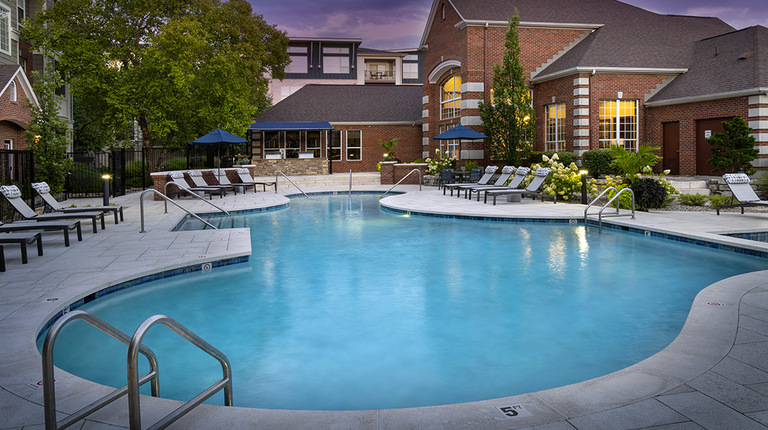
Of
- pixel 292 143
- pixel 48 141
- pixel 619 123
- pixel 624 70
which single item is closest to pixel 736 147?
pixel 619 123

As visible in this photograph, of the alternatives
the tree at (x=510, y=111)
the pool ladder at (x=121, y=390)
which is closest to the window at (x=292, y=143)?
the tree at (x=510, y=111)

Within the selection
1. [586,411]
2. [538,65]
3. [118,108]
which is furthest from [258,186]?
[586,411]

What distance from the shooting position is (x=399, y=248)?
1166cm

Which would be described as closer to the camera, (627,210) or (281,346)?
(281,346)

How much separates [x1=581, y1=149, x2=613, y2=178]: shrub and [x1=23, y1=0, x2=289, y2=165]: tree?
17854 millimetres

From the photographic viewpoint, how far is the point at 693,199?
55.0 ft

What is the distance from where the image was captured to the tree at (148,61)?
27562mm

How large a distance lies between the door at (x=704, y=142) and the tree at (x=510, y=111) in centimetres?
622

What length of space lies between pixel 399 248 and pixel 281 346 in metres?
5.71

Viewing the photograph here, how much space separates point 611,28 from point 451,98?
314 inches

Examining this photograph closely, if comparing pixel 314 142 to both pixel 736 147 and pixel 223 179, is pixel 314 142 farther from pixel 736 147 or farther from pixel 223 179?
pixel 736 147

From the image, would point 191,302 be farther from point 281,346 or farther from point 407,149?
point 407,149

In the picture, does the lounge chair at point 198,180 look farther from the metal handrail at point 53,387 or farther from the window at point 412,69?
the window at point 412,69

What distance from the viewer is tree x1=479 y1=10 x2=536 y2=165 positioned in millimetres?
24203
